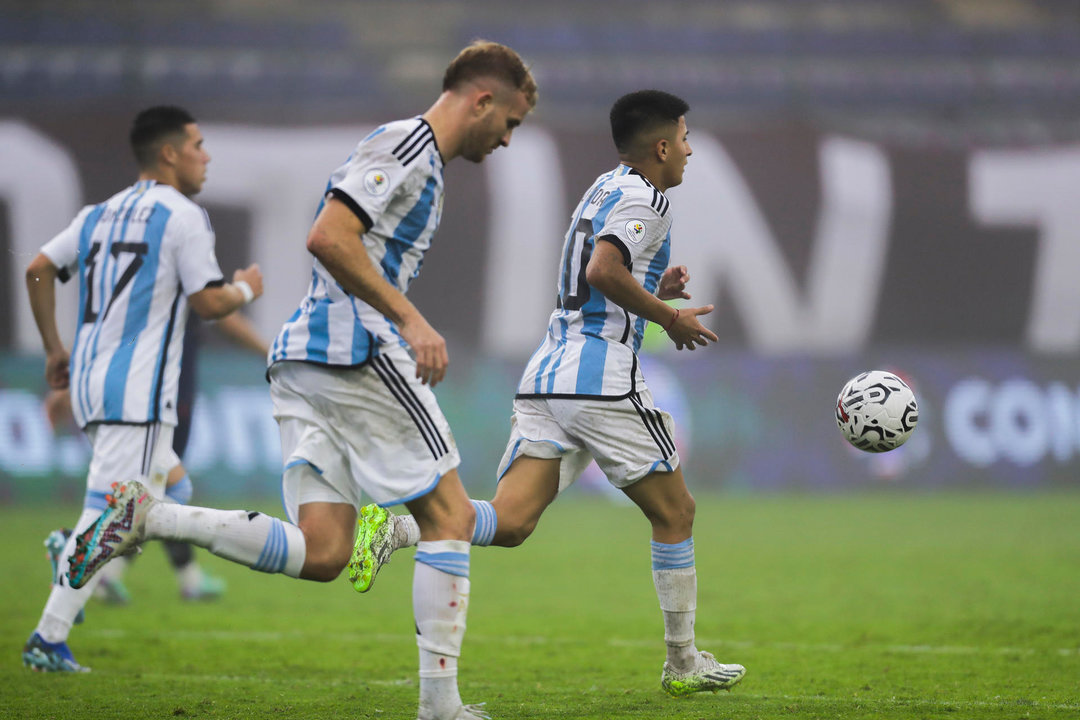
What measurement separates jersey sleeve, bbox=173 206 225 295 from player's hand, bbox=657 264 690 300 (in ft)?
6.09

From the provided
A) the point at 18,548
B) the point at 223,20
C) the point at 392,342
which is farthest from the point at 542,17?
the point at 392,342

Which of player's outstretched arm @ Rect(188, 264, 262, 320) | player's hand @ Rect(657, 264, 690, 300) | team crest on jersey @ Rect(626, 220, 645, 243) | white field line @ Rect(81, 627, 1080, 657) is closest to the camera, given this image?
team crest on jersey @ Rect(626, 220, 645, 243)

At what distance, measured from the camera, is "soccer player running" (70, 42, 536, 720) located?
3.61 m

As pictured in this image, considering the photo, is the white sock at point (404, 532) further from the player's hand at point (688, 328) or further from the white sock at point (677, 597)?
the player's hand at point (688, 328)

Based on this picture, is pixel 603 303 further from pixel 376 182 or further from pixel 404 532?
pixel 376 182

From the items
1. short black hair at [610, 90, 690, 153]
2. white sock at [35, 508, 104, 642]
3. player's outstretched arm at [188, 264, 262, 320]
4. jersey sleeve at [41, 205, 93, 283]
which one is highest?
short black hair at [610, 90, 690, 153]

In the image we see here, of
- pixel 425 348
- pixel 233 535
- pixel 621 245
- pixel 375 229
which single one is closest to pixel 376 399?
pixel 425 348

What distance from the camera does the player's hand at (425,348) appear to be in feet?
11.5

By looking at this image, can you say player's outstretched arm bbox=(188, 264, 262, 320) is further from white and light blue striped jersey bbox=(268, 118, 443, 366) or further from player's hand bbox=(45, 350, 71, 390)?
white and light blue striped jersey bbox=(268, 118, 443, 366)

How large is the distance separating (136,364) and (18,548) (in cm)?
600

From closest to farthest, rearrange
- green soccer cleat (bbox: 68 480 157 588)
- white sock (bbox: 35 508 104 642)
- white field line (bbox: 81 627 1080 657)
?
green soccer cleat (bbox: 68 480 157 588)
white sock (bbox: 35 508 104 642)
white field line (bbox: 81 627 1080 657)

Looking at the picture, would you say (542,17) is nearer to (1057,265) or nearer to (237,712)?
(1057,265)

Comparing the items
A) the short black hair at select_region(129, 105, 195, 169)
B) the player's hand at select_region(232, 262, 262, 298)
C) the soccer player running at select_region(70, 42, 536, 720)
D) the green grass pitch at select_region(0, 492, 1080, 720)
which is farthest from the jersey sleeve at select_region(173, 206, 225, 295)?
the green grass pitch at select_region(0, 492, 1080, 720)

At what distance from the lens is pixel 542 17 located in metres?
25.9
